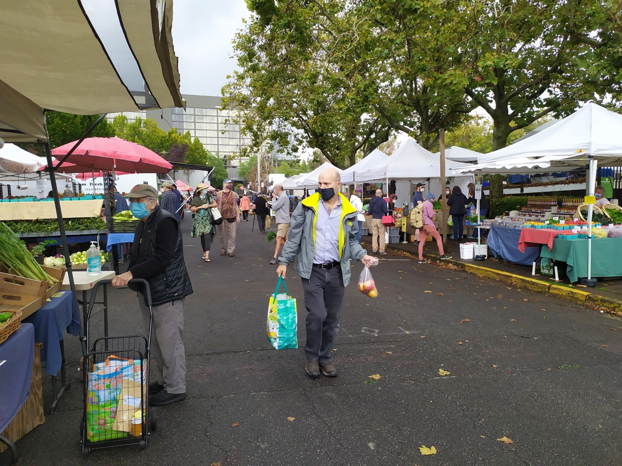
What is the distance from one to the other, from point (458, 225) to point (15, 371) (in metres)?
14.5

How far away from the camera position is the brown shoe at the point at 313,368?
4.32 meters

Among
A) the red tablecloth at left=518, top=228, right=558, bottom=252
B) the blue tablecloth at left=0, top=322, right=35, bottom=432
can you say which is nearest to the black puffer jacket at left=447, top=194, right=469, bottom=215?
the red tablecloth at left=518, top=228, right=558, bottom=252

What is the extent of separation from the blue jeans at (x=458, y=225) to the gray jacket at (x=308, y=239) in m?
11.9

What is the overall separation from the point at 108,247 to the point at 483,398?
25.4 ft

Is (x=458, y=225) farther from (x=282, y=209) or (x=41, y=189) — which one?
(x=41, y=189)

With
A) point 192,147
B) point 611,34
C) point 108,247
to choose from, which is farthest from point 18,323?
point 192,147

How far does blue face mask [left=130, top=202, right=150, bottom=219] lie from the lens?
142 inches

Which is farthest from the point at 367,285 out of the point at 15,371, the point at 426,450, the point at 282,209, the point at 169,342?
the point at 282,209

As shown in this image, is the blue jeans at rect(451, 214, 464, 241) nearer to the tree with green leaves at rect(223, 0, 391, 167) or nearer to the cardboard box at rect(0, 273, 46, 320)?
the tree with green leaves at rect(223, 0, 391, 167)

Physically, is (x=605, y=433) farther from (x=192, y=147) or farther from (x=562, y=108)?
(x=192, y=147)

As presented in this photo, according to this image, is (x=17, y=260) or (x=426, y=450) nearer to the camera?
(x=426, y=450)

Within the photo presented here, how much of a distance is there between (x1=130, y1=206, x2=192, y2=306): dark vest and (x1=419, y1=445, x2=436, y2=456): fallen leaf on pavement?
2200mm

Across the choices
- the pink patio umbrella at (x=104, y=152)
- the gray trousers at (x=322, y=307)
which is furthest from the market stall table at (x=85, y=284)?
the pink patio umbrella at (x=104, y=152)

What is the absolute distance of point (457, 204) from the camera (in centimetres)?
1484
